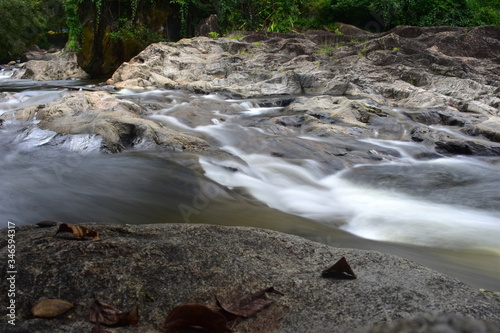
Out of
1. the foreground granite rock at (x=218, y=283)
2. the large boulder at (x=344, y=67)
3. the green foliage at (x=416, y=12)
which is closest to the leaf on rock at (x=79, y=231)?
the foreground granite rock at (x=218, y=283)

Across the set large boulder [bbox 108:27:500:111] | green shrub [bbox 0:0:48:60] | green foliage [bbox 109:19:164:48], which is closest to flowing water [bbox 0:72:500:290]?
large boulder [bbox 108:27:500:111]

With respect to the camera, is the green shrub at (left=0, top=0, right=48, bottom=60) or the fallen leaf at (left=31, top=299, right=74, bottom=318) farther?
the green shrub at (left=0, top=0, right=48, bottom=60)

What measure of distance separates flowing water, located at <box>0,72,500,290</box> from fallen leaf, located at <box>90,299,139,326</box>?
1606mm

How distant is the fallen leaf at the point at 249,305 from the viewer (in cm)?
152

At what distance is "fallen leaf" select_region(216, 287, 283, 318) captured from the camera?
1516 millimetres

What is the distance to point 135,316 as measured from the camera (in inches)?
58.2

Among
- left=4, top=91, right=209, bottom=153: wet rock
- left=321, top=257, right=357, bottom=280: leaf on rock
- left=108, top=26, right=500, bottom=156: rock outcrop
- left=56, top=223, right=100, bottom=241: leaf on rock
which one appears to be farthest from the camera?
left=108, top=26, right=500, bottom=156: rock outcrop

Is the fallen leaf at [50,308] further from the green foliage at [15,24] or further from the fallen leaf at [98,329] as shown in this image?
the green foliage at [15,24]

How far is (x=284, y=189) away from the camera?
186 inches

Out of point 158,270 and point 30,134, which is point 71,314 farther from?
point 30,134

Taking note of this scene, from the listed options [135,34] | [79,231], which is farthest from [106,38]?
[79,231]

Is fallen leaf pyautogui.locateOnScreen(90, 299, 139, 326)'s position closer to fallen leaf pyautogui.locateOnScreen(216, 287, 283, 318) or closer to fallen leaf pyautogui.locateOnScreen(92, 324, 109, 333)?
fallen leaf pyautogui.locateOnScreen(92, 324, 109, 333)

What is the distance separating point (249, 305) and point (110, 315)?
514mm

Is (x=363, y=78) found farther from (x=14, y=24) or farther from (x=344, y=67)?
(x=14, y=24)
